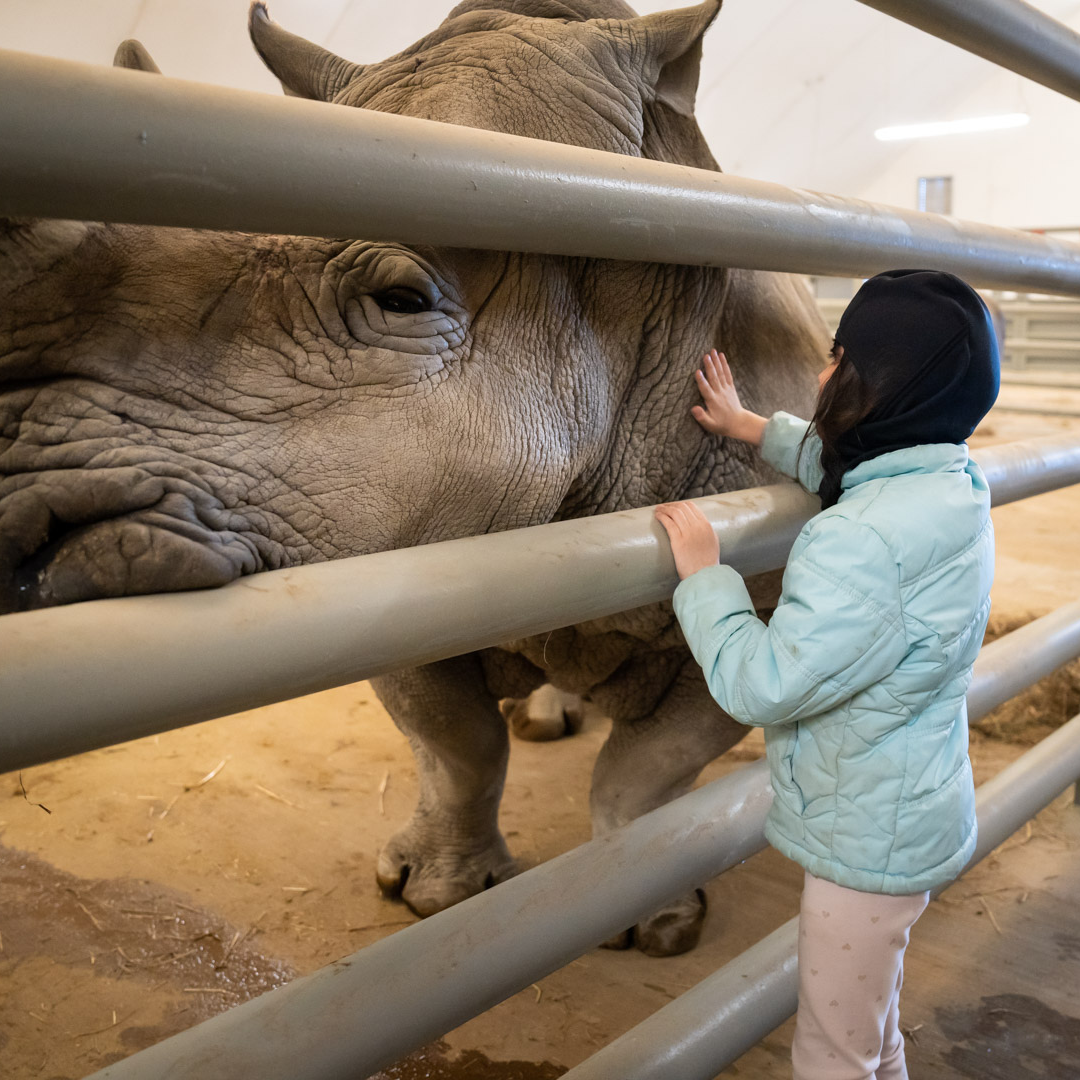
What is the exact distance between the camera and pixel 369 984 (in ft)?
3.80

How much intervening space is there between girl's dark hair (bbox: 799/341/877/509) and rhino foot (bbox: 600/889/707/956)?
1252 millimetres

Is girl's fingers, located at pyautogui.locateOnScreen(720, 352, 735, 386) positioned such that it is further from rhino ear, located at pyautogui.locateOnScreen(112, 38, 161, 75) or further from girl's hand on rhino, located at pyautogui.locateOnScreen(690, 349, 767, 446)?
rhino ear, located at pyautogui.locateOnScreen(112, 38, 161, 75)

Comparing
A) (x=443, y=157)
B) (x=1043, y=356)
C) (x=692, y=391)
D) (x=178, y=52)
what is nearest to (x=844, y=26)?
(x=1043, y=356)

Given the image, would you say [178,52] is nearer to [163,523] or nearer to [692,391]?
[692,391]

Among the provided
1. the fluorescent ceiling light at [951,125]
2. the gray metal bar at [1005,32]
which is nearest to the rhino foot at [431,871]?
the gray metal bar at [1005,32]

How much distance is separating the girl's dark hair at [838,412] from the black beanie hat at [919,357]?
0.01 m

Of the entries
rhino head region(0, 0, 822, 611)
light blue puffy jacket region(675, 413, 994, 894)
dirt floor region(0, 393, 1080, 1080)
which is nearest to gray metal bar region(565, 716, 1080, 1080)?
light blue puffy jacket region(675, 413, 994, 894)

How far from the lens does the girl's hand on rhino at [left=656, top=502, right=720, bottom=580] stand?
1.25 m

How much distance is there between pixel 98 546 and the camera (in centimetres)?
98

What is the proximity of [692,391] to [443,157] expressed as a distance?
3.60ft

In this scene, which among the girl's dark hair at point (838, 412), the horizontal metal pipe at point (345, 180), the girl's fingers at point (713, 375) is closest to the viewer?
the horizontal metal pipe at point (345, 180)

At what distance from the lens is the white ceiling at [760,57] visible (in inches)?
295

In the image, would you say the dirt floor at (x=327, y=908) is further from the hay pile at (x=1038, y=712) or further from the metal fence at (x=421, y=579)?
the metal fence at (x=421, y=579)

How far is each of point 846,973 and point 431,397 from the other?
96cm
